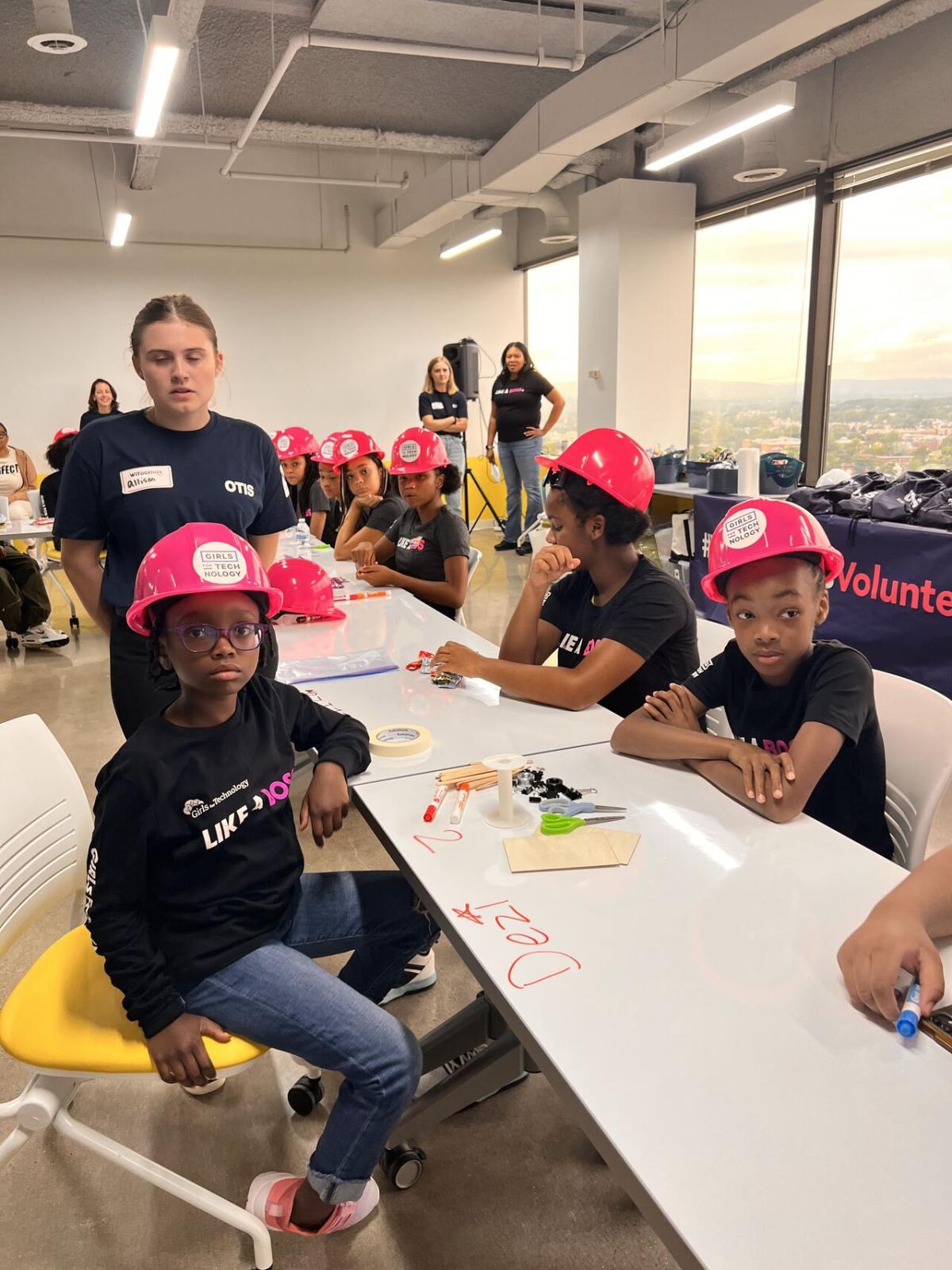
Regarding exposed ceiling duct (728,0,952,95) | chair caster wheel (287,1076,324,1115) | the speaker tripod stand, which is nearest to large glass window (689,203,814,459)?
exposed ceiling duct (728,0,952,95)

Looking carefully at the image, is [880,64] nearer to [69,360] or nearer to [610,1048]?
[610,1048]

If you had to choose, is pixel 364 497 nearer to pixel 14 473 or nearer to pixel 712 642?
pixel 712 642

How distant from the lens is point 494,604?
6.44m

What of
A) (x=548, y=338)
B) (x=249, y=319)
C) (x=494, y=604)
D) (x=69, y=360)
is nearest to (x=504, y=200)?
(x=548, y=338)

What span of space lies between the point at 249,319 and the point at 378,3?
16.1ft

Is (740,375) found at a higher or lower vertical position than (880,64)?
lower

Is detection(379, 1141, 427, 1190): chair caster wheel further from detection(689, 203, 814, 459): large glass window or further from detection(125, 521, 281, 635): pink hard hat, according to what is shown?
detection(689, 203, 814, 459): large glass window

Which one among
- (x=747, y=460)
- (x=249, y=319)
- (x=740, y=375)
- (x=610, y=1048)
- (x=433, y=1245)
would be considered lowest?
(x=433, y=1245)

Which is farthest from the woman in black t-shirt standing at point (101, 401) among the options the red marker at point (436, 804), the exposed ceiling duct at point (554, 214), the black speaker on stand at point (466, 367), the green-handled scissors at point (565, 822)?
the green-handled scissors at point (565, 822)

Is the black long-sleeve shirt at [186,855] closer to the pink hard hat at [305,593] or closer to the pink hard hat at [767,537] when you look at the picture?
the pink hard hat at [767,537]

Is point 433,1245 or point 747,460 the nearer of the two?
point 433,1245

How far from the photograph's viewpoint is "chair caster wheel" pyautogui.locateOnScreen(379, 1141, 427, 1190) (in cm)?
165

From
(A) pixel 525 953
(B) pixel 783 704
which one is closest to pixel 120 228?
(B) pixel 783 704

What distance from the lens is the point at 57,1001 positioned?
4.66ft
